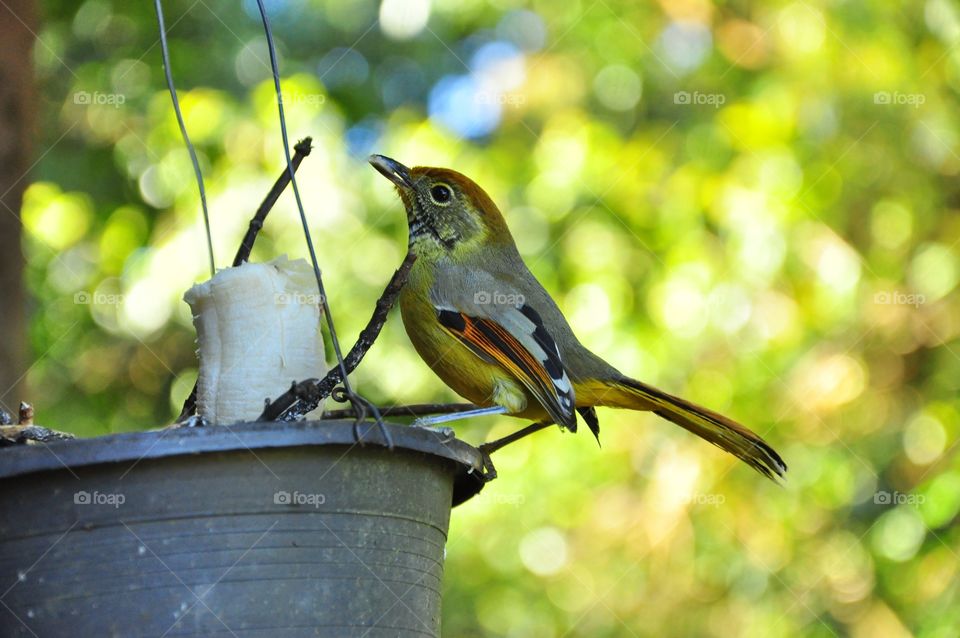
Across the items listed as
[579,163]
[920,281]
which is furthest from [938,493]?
[579,163]

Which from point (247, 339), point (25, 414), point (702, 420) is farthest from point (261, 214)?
point (702, 420)

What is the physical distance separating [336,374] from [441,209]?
184cm

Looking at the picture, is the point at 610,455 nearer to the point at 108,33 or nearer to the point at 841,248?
the point at 841,248

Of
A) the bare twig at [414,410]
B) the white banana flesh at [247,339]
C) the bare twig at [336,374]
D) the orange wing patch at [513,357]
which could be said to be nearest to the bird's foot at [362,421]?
the bare twig at [336,374]

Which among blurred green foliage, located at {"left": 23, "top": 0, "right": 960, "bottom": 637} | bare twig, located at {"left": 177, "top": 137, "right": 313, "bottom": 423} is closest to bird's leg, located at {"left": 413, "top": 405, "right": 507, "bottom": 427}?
bare twig, located at {"left": 177, "top": 137, "right": 313, "bottom": 423}

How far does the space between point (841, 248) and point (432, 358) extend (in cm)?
325

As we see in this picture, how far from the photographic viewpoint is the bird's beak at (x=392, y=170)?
4156mm

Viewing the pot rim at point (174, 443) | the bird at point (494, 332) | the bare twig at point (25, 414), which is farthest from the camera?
the bird at point (494, 332)

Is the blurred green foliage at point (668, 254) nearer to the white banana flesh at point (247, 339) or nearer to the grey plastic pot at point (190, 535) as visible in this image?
the white banana flesh at point (247, 339)

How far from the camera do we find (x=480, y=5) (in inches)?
279

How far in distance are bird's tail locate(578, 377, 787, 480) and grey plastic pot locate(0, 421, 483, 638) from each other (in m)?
2.09

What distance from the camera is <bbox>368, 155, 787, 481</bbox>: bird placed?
400cm

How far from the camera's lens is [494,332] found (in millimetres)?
4031

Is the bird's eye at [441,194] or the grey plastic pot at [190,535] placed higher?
the bird's eye at [441,194]
